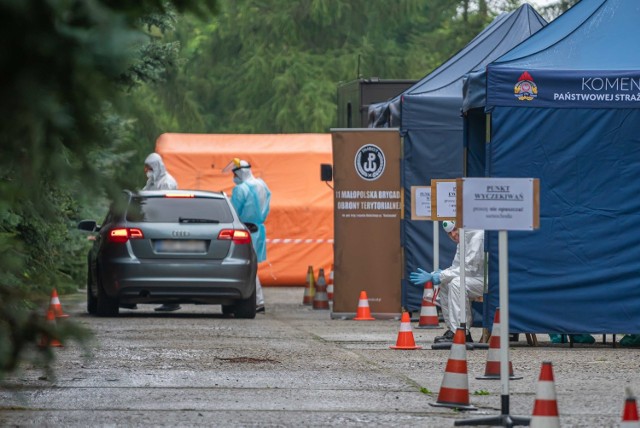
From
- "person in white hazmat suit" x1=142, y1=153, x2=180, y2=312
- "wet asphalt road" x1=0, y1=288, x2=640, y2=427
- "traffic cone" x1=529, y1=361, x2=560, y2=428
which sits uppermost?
"person in white hazmat suit" x1=142, y1=153, x2=180, y2=312

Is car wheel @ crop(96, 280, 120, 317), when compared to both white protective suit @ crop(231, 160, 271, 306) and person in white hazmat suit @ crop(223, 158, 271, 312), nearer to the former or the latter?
person in white hazmat suit @ crop(223, 158, 271, 312)

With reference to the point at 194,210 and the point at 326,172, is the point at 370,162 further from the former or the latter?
the point at 194,210

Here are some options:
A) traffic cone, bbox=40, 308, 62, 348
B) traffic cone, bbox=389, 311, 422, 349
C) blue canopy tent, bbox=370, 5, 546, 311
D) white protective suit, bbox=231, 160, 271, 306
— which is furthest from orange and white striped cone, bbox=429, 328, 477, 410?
Result: white protective suit, bbox=231, 160, 271, 306

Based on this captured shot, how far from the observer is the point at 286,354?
14.0 meters

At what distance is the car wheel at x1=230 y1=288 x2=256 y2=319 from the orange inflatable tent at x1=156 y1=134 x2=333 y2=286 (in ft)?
38.7

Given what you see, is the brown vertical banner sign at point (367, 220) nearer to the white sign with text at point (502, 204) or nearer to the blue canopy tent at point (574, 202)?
the blue canopy tent at point (574, 202)

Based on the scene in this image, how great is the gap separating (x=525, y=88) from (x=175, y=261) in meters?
6.01

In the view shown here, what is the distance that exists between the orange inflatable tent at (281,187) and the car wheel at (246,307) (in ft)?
38.7

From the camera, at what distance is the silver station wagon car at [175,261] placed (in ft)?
63.0

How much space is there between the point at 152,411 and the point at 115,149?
4253mm

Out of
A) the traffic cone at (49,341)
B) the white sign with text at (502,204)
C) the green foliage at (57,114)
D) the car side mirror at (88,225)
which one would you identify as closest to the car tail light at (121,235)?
the car side mirror at (88,225)

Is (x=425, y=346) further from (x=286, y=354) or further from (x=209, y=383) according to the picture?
(x=209, y=383)

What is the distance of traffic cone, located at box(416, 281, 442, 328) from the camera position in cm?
1800

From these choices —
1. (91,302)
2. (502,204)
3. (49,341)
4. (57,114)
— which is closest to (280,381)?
(502,204)
